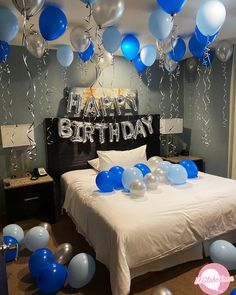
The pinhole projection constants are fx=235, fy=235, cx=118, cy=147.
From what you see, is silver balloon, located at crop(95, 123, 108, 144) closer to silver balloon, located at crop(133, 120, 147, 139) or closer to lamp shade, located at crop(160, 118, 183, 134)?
silver balloon, located at crop(133, 120, 147, 139)

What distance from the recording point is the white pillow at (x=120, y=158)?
125 inches

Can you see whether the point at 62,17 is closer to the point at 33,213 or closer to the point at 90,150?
the point at 90,150

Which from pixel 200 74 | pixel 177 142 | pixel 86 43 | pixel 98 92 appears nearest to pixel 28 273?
pixel 86 43

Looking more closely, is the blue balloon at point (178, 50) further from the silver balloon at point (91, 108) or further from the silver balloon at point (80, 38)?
the silver balloon at point (91, 108)

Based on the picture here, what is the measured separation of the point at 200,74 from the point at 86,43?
2.39 metres

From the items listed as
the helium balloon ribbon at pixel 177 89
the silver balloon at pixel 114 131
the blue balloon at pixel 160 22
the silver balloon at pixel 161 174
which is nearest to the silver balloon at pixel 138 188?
the silver balloon at pixel 161 174

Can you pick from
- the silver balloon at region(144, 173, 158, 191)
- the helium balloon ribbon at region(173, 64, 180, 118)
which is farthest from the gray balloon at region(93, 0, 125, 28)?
the helium balloon ribbon at region(173, 64, 180, 118)

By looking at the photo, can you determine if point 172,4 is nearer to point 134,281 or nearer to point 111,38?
point 111,38

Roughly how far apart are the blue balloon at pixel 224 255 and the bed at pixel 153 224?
13 centimetres

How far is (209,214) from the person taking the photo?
6.81 feet

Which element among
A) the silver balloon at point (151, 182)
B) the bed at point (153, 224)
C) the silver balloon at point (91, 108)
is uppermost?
the silver balloon at point (91, 108)

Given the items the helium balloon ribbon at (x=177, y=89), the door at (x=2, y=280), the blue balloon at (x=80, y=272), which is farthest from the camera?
the helium balloon ribbon at (x=177, y=89)

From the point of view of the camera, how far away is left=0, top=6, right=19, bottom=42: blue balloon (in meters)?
1.84

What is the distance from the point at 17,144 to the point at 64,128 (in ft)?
2.16
